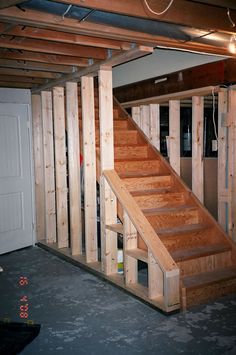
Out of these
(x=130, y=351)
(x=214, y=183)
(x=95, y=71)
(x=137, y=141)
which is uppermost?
(x=95, y=71)

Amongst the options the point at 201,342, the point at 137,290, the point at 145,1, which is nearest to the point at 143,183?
the point at 137,290

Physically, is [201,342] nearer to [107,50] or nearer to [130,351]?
[130,351]

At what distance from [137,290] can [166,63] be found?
9.14 feet

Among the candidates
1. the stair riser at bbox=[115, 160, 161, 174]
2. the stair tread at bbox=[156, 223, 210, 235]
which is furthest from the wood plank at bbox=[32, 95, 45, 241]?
the stair tread at bbox=[156, 223, 210, 235]

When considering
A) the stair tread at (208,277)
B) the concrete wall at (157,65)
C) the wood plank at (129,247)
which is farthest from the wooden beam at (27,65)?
the stair tread at (208,277)

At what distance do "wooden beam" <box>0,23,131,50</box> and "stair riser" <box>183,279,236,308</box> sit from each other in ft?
7.42

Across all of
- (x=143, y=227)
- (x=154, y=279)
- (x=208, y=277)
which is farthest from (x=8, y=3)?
(x=208, y=277)

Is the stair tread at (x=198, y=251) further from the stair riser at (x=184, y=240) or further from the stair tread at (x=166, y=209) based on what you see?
the stair tread at (x=166, y=209)

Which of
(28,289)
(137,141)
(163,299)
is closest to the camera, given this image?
(163,299)

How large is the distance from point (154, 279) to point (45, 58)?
2386 millimetres

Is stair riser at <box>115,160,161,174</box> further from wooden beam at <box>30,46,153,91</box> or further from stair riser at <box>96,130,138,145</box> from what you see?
wooden beam at <box>30,46,153,91</box>

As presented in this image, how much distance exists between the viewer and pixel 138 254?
11.0ft

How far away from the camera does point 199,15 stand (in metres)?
2.65

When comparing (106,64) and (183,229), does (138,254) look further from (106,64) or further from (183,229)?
(106,64)
